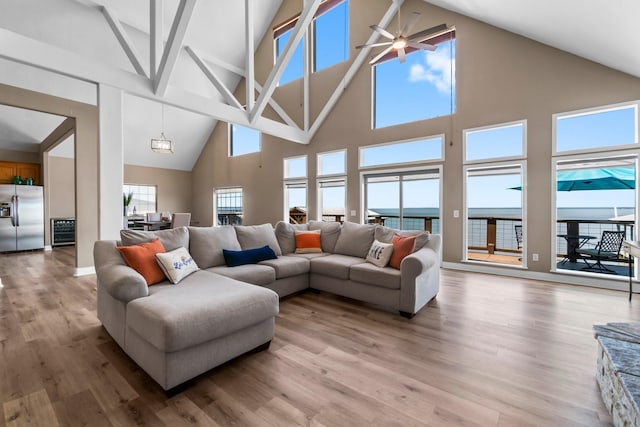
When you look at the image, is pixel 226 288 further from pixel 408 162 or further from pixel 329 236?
pixel 408 162

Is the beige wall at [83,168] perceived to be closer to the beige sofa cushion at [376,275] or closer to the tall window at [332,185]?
the beige sofa cushion at [376,275]

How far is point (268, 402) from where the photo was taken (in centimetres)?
166

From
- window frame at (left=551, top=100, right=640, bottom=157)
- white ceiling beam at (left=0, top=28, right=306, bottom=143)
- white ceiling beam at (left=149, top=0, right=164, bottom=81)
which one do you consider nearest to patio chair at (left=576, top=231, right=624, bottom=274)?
window frame at (left=551, top=100, right=640, bottom=157)

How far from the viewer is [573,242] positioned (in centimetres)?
486

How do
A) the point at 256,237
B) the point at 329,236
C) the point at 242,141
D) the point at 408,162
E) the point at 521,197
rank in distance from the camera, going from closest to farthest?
the point at 256,237, the point at 329,236, the point at 521,197, the point at 408,162, the point at 242,141

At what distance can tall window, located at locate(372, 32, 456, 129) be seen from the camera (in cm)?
547

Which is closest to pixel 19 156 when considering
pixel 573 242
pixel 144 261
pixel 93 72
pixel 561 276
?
pixel 93 72

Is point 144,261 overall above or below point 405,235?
below

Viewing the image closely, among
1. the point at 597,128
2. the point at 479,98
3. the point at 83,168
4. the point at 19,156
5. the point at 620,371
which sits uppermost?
the point at 479,98

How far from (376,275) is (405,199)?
338 cm

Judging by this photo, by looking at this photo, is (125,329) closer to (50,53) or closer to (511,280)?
(50,53)

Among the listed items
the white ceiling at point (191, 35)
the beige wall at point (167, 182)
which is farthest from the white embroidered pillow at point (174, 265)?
the beige wall at point (167, 182)

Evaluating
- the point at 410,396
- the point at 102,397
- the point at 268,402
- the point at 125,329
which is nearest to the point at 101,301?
the point at 125,329

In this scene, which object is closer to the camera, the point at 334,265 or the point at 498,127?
the point at 334,265
